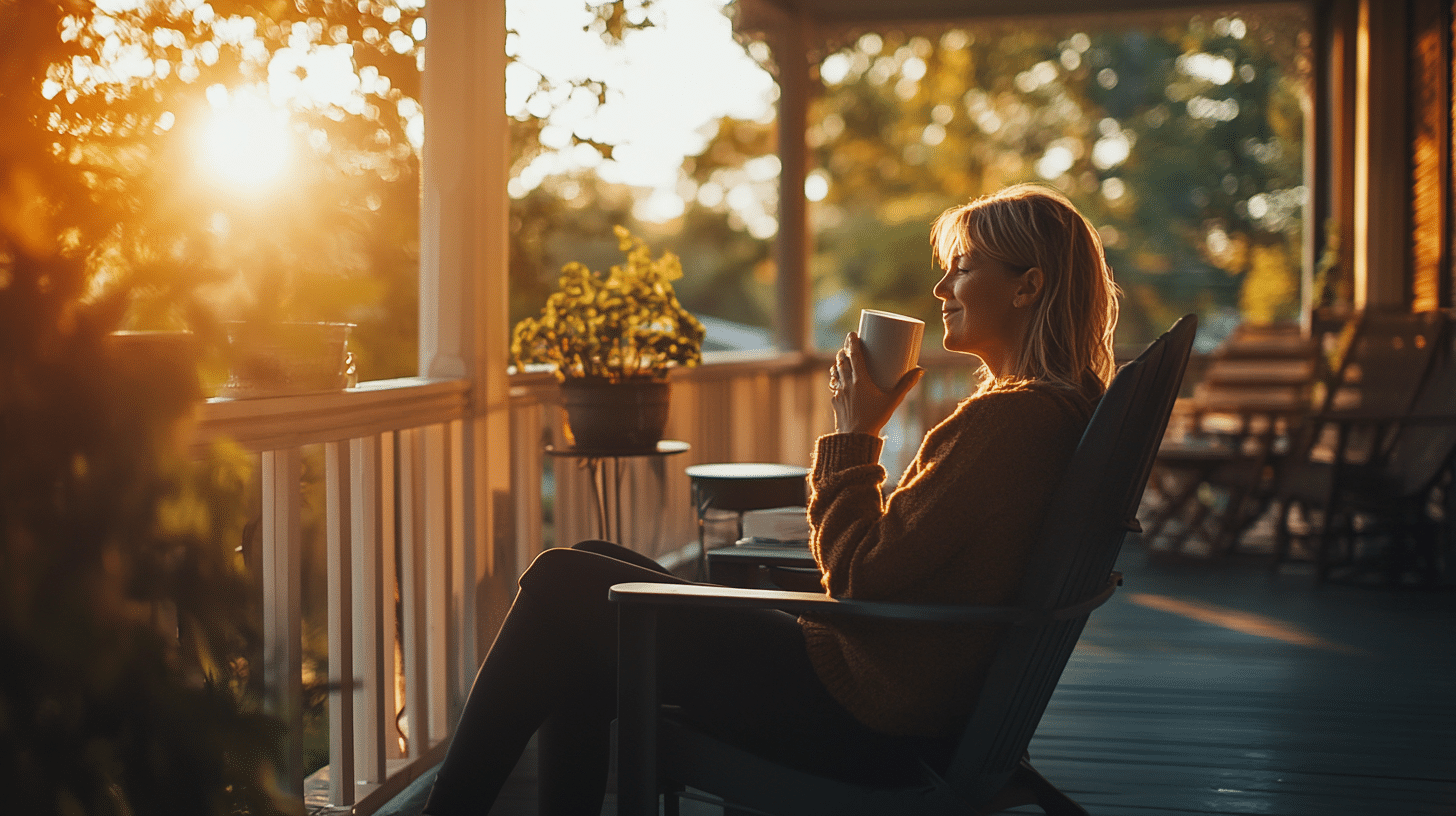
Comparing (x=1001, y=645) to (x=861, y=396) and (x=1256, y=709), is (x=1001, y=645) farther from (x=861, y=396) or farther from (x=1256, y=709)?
(x=1256, y=709)

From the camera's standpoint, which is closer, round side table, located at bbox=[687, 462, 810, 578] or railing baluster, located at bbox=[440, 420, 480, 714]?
round side table, located at bbox=[687, 462, 810, 578]

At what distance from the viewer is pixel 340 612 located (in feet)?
7.14

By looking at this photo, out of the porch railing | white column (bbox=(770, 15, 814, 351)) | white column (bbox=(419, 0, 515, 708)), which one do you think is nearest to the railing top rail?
the porch railing

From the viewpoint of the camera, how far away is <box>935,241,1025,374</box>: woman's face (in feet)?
5.49

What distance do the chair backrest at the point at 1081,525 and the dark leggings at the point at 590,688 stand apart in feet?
0.52

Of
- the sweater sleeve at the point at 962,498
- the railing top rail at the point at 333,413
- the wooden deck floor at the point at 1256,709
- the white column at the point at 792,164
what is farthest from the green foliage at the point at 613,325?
the white column at the point at 792,164

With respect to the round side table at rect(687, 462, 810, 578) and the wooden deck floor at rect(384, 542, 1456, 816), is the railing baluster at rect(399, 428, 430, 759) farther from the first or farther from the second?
the round side table at rect(687, 462, 810, 578)

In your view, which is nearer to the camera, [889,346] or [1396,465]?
[889,346]

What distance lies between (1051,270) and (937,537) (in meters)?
0.42

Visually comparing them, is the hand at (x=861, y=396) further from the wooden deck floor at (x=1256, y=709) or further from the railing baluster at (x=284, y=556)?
the wooden deck floor at (x=1256, y=709)

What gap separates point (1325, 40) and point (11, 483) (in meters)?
8.06

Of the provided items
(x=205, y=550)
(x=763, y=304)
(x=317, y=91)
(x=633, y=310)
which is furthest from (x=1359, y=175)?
(x=763, y=304)

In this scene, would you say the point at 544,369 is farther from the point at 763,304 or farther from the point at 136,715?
the point at 763,304

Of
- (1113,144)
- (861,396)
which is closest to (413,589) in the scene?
(861,396)
